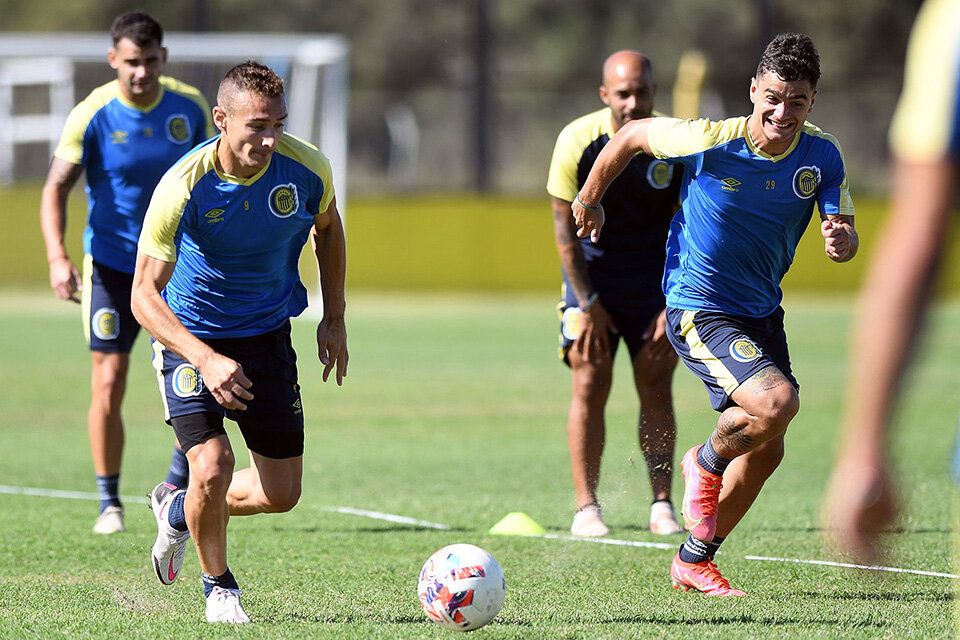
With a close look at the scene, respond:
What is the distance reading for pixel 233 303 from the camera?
5453 millimetres

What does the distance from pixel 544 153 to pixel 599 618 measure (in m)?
27.1

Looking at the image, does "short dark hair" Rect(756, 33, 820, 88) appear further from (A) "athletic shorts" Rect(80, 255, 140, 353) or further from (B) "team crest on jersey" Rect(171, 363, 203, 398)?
(A) "athletic shorts" Rect(80, 255, 140, 353)

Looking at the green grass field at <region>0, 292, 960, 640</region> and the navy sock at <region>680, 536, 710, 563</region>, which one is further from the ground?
the navy sock at <region>680, 536, 710, 563</region>

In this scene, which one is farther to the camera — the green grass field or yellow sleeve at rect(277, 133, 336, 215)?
yellow sleeve at rect(277, 133, 336, 215)

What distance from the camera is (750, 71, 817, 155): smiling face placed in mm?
5215

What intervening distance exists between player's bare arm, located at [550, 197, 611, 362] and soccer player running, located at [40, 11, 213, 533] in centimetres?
220

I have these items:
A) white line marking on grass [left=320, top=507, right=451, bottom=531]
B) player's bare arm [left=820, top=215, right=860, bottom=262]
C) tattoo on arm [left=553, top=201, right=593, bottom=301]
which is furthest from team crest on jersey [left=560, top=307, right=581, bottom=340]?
player's bare arm [left=820, top=215, right=860, bottom=262]

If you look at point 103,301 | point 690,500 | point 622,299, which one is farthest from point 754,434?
point 103,301

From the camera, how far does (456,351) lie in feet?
57.4

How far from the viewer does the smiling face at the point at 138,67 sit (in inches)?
283

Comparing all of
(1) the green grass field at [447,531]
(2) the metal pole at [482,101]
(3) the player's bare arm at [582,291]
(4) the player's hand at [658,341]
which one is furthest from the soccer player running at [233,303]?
(2) the metal pole at [482,101]

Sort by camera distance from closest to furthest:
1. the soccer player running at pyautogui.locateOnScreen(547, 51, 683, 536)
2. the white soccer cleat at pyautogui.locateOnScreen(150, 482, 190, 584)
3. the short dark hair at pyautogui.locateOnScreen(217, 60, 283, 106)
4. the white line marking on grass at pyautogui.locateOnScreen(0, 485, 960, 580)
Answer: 1. the short dark hair at pyautogui.locateOnScreen(217, 60, 283, 106)
2. the white soccer cleat at pyautogui.locateOnScreen(150, 482, 190, 584)
3. the white line marking on grass at pyautogui.locateOnScreen(0, 485, 960, 580)
4. the soccer player running at pyautogui.locateOnScreen(547, 51, 683, 536)

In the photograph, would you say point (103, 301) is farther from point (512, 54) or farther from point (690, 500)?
point (512, 54)

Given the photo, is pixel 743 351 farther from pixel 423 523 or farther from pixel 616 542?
pixel 423 523
